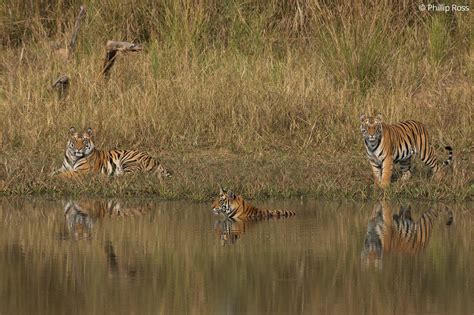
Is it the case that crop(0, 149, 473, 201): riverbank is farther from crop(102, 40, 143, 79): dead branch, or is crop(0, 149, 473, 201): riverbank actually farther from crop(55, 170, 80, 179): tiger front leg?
crop(102, 40, 143, 79): dead branch

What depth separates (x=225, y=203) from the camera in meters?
10.1

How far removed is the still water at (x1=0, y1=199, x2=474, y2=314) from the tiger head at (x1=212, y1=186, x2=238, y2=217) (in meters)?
0.09

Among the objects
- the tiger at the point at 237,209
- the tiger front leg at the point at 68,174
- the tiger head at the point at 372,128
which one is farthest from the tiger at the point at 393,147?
the tiger front leg at the point at 68,174

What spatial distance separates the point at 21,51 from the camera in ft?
54.2

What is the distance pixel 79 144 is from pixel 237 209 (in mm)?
2883

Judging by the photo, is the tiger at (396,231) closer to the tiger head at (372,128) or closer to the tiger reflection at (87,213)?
the tiger head at (372,128)

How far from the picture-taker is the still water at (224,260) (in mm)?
7129

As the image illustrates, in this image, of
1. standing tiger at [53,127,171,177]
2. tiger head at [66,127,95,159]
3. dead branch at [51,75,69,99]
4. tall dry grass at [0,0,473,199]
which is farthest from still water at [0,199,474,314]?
dead branch at [51,75,69,99]

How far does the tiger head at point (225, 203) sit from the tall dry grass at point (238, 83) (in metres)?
1.03

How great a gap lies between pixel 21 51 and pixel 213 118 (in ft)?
11.6

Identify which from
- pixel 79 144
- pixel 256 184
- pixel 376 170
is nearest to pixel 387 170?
pixel 376 170

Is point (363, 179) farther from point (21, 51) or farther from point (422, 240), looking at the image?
point (21, 51)

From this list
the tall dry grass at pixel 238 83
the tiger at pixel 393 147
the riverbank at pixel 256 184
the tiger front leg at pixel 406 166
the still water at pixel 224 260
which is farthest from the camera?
the tall dry grass at pixel 238 83

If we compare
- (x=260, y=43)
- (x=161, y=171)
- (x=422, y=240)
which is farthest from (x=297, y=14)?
(x=422, y=240)
